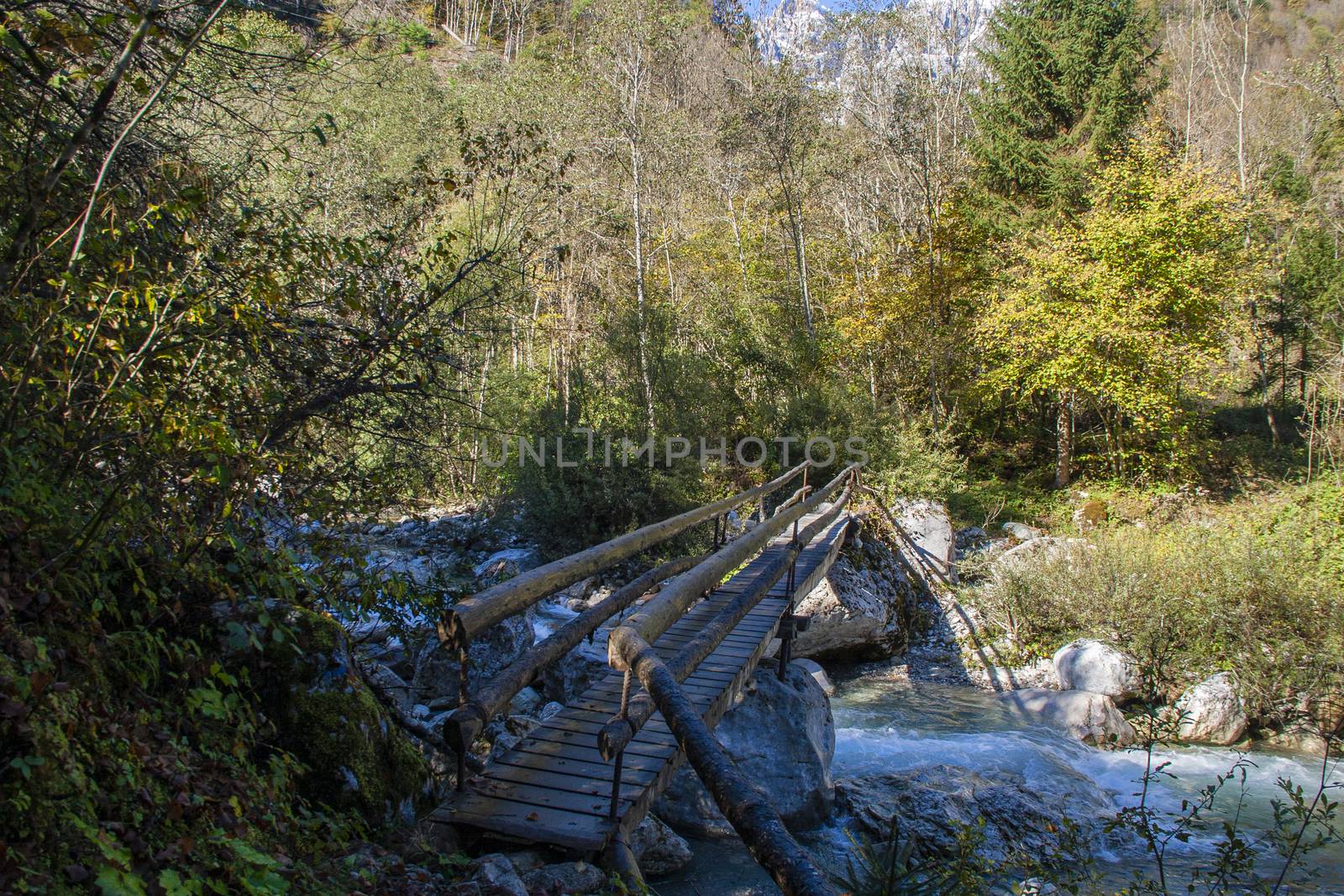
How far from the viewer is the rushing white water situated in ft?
23.2

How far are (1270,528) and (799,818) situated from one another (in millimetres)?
11473

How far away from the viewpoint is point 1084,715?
9.34 metres

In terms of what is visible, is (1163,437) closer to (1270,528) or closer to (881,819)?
(1270,528)

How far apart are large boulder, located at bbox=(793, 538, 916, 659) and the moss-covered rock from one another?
6.44m

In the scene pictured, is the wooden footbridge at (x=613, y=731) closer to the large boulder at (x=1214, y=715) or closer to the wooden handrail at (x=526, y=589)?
the wooden handrail at (x=526, y=589)

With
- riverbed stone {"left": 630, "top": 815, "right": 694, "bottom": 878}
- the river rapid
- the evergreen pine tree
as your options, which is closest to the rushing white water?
the river rapid

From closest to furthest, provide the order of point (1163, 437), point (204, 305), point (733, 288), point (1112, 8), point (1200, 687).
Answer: point (204, 305)
point (1200, 687)
point (1163, 437)
point (1112, 8)
point (733, 288)

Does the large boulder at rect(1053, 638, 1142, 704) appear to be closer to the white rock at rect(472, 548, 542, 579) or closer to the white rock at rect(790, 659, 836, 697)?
the white rock at rect(790, 659, 836, 697)

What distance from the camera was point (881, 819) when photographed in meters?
6.12

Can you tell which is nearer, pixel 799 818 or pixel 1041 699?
pixel 799 818

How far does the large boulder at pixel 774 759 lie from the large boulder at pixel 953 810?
0.36 meters

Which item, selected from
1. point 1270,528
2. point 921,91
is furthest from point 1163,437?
point 921,91

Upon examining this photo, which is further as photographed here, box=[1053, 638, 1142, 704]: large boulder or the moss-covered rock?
box=[1053, 638, 1142, 704]: large boulder

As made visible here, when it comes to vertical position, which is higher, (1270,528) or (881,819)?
(1270,528)
